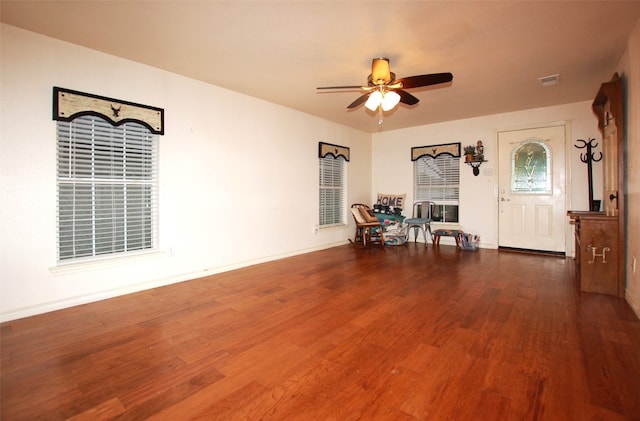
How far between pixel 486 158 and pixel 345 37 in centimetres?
437

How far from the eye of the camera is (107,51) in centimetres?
324

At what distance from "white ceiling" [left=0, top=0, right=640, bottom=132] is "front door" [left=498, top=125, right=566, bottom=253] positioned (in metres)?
1.25

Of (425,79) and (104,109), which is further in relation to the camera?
(104,109)

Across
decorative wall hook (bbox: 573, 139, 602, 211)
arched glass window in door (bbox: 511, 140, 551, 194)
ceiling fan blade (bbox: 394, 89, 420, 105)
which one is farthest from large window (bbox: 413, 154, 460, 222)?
ceiling fan blade (bbox: 394, 89, 420, 105)

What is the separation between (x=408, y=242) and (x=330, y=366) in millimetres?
5298

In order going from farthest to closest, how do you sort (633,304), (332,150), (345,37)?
(332,150)
(345,37)
(633,304)

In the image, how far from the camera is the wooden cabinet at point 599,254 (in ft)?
10.5

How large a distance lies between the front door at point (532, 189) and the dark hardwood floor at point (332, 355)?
2.19m

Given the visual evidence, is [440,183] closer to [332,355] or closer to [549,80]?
[549,80]

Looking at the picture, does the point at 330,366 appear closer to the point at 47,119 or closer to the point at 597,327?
the point at 597,327

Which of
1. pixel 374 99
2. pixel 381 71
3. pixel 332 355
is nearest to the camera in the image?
pixel 332 355

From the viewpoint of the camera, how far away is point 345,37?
9.73ft

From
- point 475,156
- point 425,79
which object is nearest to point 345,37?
point 425,79

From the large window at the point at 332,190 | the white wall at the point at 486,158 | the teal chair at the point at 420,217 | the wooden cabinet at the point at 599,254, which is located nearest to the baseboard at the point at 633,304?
the wooden cabinet at the point at 599,254
